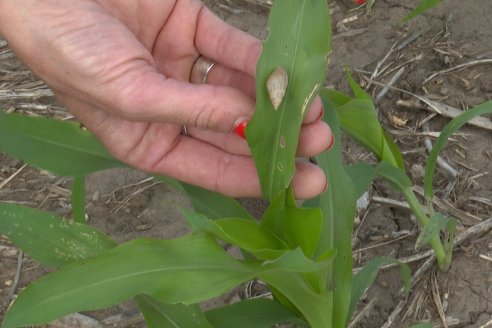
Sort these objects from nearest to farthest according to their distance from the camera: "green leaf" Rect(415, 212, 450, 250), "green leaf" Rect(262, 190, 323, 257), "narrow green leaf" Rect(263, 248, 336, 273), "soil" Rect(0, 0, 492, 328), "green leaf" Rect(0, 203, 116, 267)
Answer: "narrow green leaf" Rect(263, 248, 336, 273) < "green leaf" Rect(262, 190, 323, 257) < "green leaf" Rect(0, 203, 116, 267) < "green leaf" Rect(415, 212, 450, 250) < "soil" Rect(0, 0, 492, 328)

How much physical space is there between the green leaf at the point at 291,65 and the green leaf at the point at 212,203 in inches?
9.0

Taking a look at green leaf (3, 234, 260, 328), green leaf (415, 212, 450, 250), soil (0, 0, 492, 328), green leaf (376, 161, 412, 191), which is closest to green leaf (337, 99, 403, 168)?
green leaf (376, 161, 412, 191)

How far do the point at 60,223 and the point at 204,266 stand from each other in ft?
0.85

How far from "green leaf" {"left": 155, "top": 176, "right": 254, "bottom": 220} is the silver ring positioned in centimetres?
18

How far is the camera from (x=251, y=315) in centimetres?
130

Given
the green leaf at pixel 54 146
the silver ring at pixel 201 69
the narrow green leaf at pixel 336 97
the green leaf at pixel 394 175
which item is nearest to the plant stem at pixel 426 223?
the green leaf at pixel 394 175

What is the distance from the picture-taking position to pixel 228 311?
4.24 ft

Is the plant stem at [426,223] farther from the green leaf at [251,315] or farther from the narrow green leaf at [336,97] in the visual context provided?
the green leaf at [251,315]

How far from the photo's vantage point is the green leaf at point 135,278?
3.25 ft

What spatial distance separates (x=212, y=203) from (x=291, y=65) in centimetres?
34

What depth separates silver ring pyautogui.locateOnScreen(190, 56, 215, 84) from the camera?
1345 millimetres

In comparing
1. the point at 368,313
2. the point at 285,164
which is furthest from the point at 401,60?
the point at 285,164

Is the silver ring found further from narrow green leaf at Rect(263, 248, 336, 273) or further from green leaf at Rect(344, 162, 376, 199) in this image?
narrow green leaf at Rect(263, 248, 336, 273)

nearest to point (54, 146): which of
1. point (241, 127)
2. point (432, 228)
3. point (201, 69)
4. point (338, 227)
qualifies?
point (201, 69)
